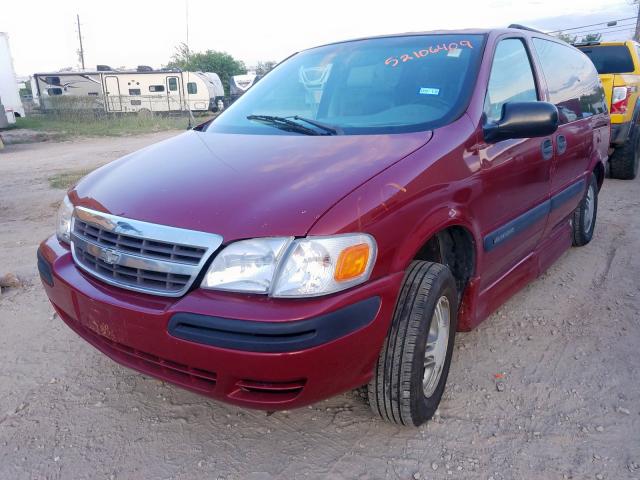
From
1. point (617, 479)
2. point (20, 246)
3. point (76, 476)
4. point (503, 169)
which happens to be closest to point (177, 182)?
point (76, 476)

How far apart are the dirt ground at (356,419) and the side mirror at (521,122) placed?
4.04 feet

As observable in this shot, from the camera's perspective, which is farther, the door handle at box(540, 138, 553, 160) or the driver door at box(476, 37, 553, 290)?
the door handle at box(540, 138, 553, 160)

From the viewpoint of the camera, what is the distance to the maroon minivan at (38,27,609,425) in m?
1.90

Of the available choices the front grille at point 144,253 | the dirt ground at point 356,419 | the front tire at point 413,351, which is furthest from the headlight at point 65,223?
the front tire at point 413,351

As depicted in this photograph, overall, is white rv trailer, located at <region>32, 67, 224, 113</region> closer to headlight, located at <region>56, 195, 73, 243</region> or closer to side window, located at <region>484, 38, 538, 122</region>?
side window, located at <region>484, 38, 538, 122</region>

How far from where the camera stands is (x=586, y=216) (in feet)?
15.5

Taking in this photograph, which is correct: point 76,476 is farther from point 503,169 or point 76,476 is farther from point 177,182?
point 503,169

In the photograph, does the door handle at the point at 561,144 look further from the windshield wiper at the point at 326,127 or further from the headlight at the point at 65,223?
the headlight at the point at 65,223

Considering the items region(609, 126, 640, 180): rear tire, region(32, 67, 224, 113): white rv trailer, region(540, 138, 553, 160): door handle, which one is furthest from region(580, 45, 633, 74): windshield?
region(32, 67, 224, 113): white rv trailer

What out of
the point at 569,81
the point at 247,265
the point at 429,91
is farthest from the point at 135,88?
the point at 247,265

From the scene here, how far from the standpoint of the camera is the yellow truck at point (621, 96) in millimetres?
7262

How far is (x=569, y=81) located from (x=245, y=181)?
9.39ft

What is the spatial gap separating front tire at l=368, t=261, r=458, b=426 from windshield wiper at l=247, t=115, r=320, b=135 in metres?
0.91

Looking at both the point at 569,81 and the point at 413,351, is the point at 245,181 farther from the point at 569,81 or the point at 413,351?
the point at 569,81
